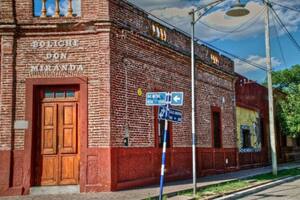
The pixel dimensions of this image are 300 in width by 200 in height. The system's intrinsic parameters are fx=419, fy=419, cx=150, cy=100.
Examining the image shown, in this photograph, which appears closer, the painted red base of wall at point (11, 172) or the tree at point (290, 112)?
the painted red base of wall at point (11, 172)

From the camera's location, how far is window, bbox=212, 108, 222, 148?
21003mm

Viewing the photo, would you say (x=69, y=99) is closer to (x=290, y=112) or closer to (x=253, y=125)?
(x=253, y=125)

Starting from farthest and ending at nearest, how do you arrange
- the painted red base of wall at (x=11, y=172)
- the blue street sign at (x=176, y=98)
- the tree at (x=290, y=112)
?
the tree at (x=290, y=112)
the painted red base of wall at (x=11, y=172)
the blue street sign at (x=176, y=98)

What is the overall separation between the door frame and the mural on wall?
12659 mm

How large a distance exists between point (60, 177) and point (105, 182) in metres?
1.50

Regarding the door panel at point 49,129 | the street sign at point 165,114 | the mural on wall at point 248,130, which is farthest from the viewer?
the mural on wall at point 248,130

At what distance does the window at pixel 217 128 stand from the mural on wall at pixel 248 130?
275 cm

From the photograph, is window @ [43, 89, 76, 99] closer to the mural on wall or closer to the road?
the road

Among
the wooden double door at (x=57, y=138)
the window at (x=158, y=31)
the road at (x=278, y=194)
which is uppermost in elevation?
Result: the window at (x=158, y=31)

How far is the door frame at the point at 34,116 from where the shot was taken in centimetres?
1299

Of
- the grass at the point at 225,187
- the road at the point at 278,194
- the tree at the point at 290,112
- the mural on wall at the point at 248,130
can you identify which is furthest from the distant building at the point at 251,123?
the road at the point at 278,194

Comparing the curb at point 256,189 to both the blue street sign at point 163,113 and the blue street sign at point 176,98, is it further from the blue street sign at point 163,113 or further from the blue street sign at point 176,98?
the blue street sign at point 176,98

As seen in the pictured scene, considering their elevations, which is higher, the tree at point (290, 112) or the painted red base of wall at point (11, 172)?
the tree at point (290, 112)

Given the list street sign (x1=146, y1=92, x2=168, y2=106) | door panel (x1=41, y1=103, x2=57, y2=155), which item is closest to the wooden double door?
door panel (x1=41, y1=103, x2=57, y2=155)
